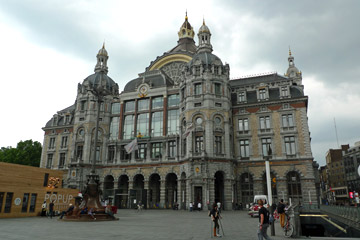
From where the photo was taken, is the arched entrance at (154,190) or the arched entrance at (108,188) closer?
the arched entrance at (154,190)

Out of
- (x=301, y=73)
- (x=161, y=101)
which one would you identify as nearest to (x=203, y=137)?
(x=161, y=101)

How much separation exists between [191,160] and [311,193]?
1982 centimetres

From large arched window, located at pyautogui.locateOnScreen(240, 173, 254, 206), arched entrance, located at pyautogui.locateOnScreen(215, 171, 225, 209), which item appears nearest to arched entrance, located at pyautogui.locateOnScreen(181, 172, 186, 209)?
arched entrance, located at pyautogui.locateOnScreen(215, 171, 225, 209)

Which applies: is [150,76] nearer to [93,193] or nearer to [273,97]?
[273,97]

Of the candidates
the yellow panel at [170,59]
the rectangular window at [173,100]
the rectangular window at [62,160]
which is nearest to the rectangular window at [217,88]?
the rectangular window at [173,100]

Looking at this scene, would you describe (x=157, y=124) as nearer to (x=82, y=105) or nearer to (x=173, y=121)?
(x=173, y=121)

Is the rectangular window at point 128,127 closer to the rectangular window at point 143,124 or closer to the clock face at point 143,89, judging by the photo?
the rectangular window at point 143,124

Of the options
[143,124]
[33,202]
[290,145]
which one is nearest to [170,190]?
[143,124]

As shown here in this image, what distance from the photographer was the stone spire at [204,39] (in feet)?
181

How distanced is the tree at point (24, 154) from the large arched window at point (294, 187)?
2382 inches

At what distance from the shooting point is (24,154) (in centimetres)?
6944

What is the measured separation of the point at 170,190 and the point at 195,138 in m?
11.9

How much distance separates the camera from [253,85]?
53000 millimetres

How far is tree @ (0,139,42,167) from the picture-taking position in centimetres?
6775
